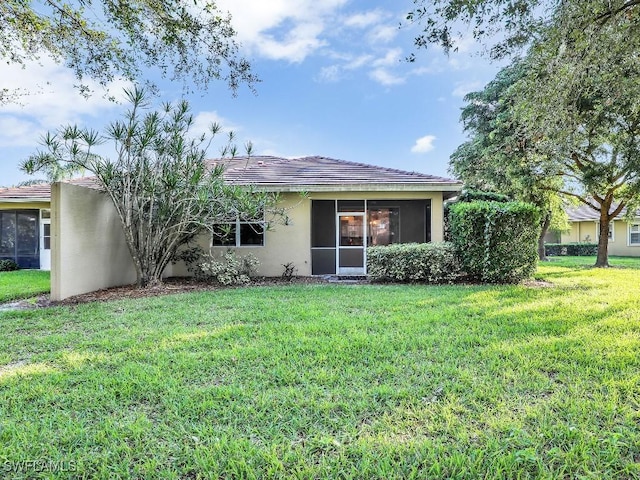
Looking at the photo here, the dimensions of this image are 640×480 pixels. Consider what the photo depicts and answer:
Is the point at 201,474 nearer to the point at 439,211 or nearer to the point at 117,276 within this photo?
the point at 117,276

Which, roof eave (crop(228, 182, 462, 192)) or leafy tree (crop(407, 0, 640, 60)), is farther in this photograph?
roof eave (crop(228, 182, 462, 192))

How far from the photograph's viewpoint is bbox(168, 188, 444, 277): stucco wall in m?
12.0

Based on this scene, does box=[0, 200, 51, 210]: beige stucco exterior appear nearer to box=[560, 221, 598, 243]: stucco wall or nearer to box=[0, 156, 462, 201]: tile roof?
box=[0, 156, 462, 201]: tile roof

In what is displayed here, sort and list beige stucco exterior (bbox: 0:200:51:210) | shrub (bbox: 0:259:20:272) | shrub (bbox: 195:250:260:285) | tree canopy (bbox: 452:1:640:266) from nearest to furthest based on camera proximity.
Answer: tree canopy (bbox: 452:1:640:266) < shrub (bbox: 195:250:260:285) < shrub (bbox: 0:259:20:272) < beige stucco exterior (bbox: 0:200:51:210)

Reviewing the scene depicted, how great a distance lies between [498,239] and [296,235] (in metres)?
6.13

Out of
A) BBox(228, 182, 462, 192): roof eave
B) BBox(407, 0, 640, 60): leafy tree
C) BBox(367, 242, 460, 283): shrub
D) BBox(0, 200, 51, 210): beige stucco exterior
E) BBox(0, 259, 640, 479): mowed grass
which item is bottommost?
BBox(0, 259, 640, 479): mowed grass

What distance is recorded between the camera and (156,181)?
30.6ft

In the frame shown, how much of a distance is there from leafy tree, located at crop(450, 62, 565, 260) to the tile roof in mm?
3868

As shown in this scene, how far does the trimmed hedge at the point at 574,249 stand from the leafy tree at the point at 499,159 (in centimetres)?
640

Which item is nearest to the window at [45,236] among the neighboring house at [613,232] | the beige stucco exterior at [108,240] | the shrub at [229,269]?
the beige stucco exterior at [108,240]

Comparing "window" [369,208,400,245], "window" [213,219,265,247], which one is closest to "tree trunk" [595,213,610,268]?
"window" [369,208,400,245]

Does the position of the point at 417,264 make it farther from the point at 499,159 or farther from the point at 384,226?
the point at 499,159

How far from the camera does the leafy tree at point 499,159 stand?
571 inches

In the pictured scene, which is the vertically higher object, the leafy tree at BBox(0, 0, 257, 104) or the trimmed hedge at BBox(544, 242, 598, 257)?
the leafy tree at BBox(0, 0, 257, 104)
